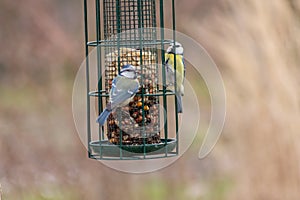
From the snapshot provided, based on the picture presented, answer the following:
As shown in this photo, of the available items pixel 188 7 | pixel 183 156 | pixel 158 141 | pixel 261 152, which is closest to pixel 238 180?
pixel 261 152

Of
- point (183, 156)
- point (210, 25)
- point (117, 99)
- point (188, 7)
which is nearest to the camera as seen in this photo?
point (117, 99)

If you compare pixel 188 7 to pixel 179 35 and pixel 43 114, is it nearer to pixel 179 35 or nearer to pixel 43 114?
pixel 179 35

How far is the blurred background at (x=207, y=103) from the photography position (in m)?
5.01

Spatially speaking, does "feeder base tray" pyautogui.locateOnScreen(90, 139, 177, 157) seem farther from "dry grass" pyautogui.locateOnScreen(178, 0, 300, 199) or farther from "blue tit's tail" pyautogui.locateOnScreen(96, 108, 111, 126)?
"dry grass" pyautogui.locateOnScreen(178, 0, 300, 199)

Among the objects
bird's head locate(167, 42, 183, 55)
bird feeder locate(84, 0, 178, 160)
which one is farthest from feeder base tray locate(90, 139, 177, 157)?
bird's head locate(167, 42, 183, 55)

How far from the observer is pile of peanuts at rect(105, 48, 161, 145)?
3877mm

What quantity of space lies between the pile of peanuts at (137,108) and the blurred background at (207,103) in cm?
123

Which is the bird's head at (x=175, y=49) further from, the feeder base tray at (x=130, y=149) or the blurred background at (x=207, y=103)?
the blurred background at (x=207, y=103)

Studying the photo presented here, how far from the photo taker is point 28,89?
6.39 m

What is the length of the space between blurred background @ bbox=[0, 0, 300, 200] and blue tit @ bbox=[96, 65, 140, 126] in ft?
4.76

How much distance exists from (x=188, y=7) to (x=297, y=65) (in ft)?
7.21

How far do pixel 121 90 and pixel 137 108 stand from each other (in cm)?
24

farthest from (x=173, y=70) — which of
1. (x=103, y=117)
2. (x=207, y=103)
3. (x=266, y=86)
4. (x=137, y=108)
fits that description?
(x=207, y=103)

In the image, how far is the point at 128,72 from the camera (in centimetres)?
375
